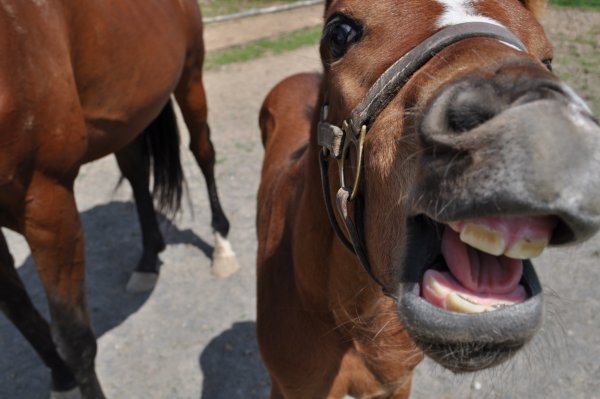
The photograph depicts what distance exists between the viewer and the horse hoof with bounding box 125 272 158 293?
341cm

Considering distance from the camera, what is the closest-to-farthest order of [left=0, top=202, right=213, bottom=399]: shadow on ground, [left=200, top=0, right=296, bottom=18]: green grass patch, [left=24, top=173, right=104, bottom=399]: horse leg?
[left=24, top=173, right=104, bottom=399]: horse leg, [left=0, top=202, right=213, bottom=399]: shadow on ground, [left=200, top=0, right=296, bottom=18]: green grass patch

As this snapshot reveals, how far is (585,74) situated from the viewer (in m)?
5.56

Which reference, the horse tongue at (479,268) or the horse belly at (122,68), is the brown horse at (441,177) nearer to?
the horse tongue at (479,268)

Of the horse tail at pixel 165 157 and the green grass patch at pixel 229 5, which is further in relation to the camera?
the green grass patch at pixel 229 5

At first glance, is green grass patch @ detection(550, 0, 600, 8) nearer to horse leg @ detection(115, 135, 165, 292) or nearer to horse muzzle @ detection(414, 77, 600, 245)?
horse leg @ detection(115, 135, 165, 292)

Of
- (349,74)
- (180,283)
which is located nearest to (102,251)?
(180,283)

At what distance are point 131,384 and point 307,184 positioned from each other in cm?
177

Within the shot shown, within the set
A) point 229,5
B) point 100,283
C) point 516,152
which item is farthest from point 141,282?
point 229,5

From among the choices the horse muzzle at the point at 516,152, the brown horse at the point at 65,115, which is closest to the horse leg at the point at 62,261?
the brown horse at the point at 65,115

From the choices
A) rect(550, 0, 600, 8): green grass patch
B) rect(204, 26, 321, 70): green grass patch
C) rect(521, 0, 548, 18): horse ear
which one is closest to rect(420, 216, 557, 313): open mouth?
rect(521, 0, 548, 18): horse ear

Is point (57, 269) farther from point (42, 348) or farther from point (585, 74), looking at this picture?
point (585, 74)

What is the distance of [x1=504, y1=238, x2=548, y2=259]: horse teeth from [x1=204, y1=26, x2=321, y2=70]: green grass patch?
656 cm

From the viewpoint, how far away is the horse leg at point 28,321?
7.97ft

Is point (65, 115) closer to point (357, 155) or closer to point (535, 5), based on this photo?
point (357, 155)
